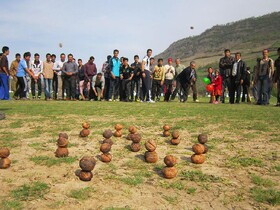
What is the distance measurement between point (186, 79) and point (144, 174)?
44.3ft

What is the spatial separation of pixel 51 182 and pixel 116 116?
17.0 ft

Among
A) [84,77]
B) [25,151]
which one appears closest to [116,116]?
[25,151]

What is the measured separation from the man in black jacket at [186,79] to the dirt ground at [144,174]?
10484 millimetres

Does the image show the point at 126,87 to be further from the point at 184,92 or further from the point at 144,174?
the point at 144,174

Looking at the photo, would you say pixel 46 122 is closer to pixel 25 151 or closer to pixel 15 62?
pixel 25 151

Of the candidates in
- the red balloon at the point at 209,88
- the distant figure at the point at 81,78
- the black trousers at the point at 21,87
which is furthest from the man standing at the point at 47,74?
the red balloon at the point at 209,88

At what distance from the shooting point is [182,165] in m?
4.80

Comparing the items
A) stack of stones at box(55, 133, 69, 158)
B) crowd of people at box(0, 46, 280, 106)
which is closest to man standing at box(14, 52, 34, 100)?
crowd of people at box(0, 46, 280, 106)

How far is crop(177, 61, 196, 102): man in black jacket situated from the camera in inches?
676

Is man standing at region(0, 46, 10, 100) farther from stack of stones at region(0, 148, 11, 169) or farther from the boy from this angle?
stack of stones at region(0, 148, 11, 169)

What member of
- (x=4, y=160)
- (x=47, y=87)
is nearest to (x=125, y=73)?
(x=47, y=87)

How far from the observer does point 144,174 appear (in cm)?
436

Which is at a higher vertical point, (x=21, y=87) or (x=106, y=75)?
(x=106, y=75)

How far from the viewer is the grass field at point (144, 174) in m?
3.54
